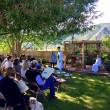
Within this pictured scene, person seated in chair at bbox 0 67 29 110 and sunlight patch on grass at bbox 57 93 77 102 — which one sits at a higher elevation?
person seated in chair at bbox 0 67 29 110

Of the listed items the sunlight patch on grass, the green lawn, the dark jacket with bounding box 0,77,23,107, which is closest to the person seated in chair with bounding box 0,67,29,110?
the dark jacket with bounding box 0,77,23,107

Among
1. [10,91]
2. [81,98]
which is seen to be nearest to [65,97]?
[81,98]

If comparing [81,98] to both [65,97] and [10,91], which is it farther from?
[10,91]

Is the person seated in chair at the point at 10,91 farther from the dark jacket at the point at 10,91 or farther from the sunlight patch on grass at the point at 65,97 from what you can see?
the sunlight patch on grass at the point at 65,97

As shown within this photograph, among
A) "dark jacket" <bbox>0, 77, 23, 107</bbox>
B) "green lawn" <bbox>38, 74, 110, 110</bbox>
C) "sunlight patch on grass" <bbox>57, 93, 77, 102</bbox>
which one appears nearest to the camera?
"dark jacket" <bbox>0, 77, 23, 107</bbox>

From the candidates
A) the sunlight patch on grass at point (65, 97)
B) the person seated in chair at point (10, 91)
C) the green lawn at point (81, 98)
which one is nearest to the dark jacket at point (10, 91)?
the person seated in chair at point (10, 91)

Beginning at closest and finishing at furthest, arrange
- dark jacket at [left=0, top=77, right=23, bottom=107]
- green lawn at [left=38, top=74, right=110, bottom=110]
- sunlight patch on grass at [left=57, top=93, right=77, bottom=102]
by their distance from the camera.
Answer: dark jacket at [left=0, top=77, right=23, bottom=107] < green lawn at [left=38, top=74, right=110, bottom=110] < sunlight patch on grass at [left=57, top=93, right=77, bottom=102]

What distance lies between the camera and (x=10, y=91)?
338cm

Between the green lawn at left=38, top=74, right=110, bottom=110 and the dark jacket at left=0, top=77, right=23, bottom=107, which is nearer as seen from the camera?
the dark jacket at left=0, top=77, right=23, bottom=107

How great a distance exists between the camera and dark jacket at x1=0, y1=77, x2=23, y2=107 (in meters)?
3.37

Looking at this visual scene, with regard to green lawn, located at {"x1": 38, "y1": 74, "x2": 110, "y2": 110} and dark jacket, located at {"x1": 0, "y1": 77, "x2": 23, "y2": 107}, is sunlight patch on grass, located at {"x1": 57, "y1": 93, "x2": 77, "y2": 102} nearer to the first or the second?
green lawn, located at {"x1": 38, "y1": 74, "x2": 110, "y2": 110}

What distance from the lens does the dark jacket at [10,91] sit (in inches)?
132

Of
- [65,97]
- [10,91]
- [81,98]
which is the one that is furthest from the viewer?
[65,97]

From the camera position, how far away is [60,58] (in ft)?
33.7
